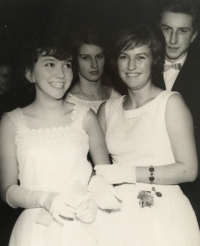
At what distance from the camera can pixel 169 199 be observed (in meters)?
1.13

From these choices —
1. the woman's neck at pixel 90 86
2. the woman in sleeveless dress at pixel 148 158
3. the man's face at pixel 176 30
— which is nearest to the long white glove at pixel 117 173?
the woman in sleeveless dress at pixel 148 158

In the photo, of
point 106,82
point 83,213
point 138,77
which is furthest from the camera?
point 106,82

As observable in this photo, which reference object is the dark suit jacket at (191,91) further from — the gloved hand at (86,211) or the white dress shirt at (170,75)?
the gloved hand at (86,211)

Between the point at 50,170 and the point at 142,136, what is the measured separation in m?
0.34

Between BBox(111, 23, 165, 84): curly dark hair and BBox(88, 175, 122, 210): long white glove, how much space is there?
43 centimetres

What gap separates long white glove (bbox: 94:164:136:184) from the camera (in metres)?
1.13

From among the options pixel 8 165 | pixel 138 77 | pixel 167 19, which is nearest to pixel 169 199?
pixel 138 77

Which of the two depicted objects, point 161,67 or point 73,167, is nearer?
point 73,167

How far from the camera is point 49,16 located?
1.20 metres

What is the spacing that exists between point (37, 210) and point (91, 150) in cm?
27

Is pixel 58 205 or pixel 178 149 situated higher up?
pixel 178 149

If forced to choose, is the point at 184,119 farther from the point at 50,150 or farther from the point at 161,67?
the point at 50,150

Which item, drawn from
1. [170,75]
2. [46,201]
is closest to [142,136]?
[170,75]

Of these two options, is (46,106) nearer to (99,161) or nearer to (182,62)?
(99,161)
